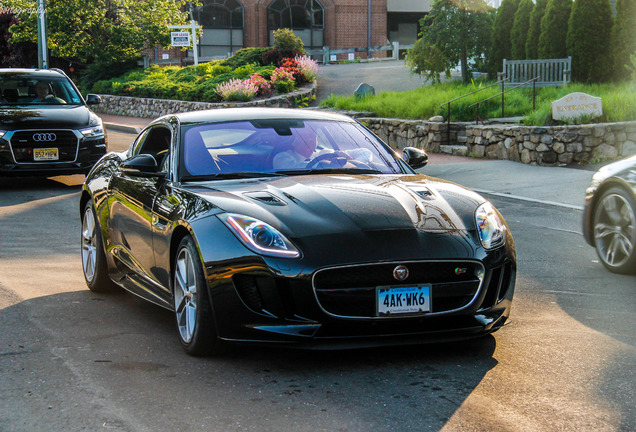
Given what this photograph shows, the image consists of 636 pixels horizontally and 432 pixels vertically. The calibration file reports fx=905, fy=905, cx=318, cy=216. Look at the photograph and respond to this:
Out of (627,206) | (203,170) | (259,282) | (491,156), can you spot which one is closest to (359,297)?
(259,282)

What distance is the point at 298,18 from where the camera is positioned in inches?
2067

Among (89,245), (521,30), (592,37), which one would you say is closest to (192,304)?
(89,245)

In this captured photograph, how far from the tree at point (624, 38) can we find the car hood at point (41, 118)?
490 inches

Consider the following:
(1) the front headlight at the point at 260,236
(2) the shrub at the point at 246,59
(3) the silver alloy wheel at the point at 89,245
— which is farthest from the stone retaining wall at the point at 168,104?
(1) the front headlight at the point at 260,236

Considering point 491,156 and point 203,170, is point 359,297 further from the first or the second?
point 491,156

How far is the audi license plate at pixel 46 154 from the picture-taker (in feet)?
44.9

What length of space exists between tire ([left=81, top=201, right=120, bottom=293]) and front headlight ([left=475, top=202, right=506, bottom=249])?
3072 mm

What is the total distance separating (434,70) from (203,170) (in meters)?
20.4

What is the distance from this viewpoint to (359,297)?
476cm

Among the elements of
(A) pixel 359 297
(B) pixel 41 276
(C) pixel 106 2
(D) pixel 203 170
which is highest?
(C) pixel 106 2

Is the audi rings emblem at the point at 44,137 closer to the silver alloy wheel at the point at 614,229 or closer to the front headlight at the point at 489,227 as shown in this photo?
the silver alloy wheel at the point at 614,229

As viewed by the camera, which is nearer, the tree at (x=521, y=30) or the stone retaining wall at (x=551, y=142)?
the stone retaining wall at (x=551, y=142)

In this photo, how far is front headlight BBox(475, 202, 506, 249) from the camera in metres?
5.14

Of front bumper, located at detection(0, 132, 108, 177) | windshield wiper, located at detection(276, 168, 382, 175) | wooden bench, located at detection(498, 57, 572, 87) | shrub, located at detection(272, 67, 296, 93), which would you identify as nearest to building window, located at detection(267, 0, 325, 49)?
shrub, located at detection(272, 67, 296, 93)
